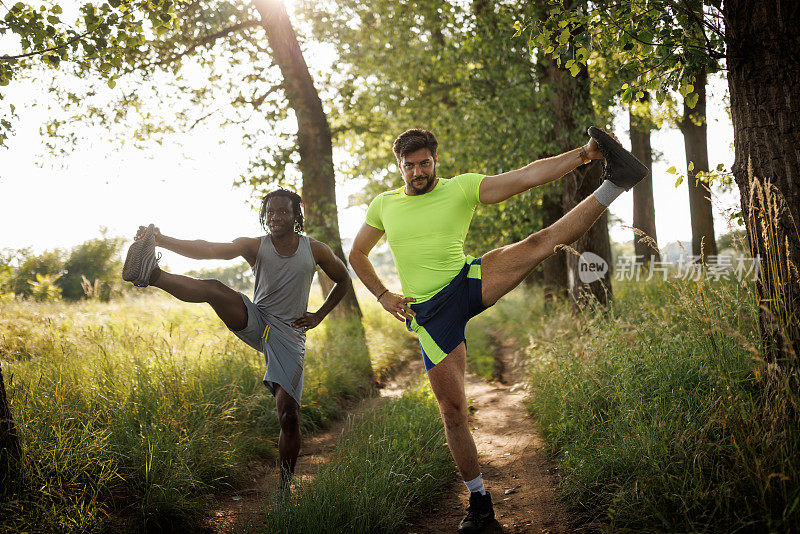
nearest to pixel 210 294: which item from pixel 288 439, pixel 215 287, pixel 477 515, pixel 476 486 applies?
pixel 215 287

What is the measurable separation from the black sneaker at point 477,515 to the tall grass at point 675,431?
0.57 meters

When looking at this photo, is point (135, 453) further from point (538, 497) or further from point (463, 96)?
point (463, 96)

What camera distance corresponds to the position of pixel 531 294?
17438mm

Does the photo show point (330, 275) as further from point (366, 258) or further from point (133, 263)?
point (133, 263)

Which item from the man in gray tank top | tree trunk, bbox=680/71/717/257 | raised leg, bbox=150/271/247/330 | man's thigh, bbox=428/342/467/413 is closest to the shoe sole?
raised leg, bbox=150/271/247/330

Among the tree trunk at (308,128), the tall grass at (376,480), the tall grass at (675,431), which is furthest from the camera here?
the tree trunk at (308,128)

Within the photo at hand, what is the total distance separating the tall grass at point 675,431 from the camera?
2.58 meters

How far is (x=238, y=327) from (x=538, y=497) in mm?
2623

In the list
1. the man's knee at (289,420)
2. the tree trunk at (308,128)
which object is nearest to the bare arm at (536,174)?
the man's knee at (289,420)

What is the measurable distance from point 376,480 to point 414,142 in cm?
230

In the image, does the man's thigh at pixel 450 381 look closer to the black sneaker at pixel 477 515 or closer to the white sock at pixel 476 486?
the white sock at pixel 476 486

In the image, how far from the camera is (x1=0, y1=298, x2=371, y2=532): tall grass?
3455mm

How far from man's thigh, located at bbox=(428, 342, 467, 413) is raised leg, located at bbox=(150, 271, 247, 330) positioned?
1.66 m

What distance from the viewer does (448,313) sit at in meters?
3.70
